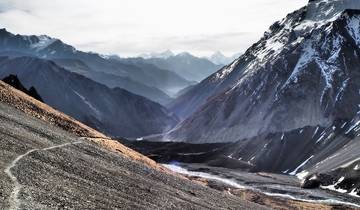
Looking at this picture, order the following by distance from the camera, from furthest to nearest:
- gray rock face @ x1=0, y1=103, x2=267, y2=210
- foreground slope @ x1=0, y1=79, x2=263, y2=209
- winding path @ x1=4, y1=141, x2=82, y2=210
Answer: foreground slope @ x1=0, y1=79, x2=263, y2=209, gray rock face @ x1=0, y1=103, x2=267, y2=210, winding path @ x1=4, y1=141, x2=82, y2=210

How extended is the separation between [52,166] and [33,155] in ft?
9.05

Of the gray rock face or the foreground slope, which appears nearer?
the gray rock face

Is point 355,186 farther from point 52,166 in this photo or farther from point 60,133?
point 52,166

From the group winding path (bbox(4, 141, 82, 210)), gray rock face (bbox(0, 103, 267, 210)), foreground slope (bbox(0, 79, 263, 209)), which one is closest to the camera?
winding path (bbox(4, 141, 82, 210))

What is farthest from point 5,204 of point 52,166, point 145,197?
point 145,197

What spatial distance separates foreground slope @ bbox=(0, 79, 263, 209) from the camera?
138 feet

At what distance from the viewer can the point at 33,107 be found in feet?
276

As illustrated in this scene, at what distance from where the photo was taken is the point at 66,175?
166 feet

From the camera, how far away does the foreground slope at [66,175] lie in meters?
42.1

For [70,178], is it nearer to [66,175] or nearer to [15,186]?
[66,175]

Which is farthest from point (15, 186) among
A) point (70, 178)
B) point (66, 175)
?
point (66, 175)

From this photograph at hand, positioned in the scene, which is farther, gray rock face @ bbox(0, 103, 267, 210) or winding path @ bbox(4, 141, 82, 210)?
gray rock face @ bbox(0, 103, 267, 210)

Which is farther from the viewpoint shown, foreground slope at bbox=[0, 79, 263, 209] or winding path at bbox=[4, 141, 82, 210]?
foreground slope at bbox=[0, 79, 263, 209]

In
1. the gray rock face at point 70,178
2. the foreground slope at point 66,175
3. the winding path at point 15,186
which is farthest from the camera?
the foreground slope at point 66,175
